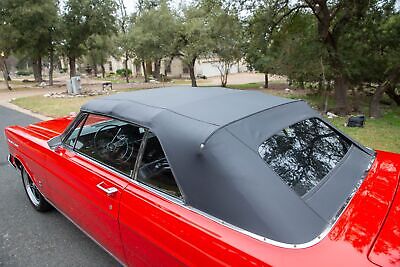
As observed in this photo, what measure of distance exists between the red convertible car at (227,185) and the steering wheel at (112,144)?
0.01 metres

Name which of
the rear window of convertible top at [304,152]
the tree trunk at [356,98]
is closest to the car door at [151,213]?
the rear window of convertible top at [304,152]

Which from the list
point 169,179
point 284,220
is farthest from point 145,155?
point 284,220

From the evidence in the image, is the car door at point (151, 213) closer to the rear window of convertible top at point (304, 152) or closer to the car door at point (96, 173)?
the car door at point (96, 173)

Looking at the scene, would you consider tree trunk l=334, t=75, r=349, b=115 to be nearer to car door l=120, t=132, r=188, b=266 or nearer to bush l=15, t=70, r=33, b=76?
car door l=120, t=132, r=188, b=266

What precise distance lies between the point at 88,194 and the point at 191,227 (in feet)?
3.63

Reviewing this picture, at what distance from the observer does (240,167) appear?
5.16 ft

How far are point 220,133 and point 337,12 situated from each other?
10759 millimetres

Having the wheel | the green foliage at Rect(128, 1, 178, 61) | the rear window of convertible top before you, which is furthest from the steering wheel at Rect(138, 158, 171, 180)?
the green foliage at Rect(128, 1, 178, 61)

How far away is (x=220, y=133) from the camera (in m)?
1.69

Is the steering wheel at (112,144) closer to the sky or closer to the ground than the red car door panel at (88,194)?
closer to the sky

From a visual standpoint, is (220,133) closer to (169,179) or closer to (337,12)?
(169,179)

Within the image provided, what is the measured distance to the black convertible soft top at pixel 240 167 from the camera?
1.44m

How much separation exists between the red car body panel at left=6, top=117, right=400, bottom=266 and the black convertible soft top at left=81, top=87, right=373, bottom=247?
0.23 feet

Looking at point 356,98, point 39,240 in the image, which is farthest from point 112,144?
point 356,98
